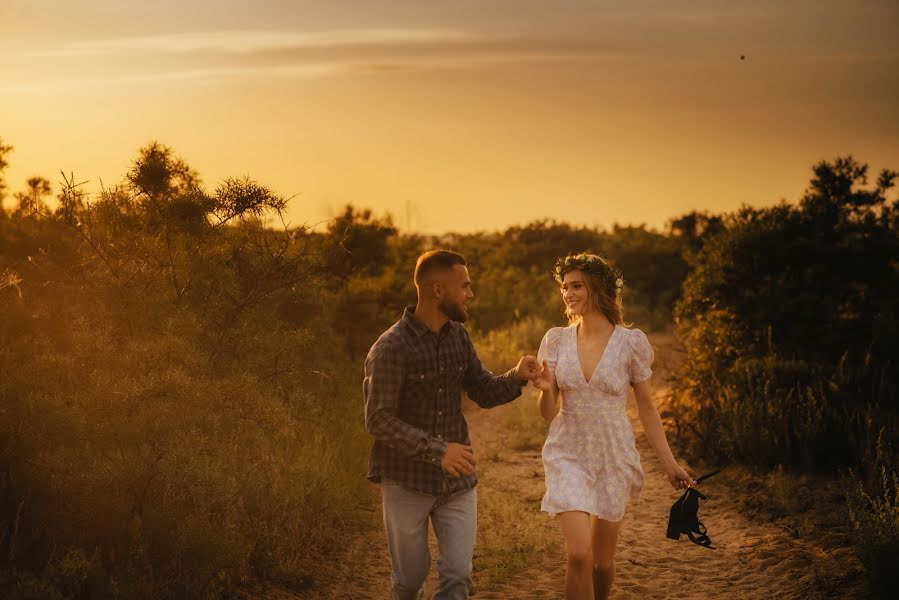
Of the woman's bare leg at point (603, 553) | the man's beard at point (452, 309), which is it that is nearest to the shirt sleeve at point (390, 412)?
the man's beard at point (452, 309)

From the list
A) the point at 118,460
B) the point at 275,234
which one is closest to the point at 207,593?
the point at 118,460

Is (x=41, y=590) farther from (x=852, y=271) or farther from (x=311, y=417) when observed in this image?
(x=852, y=271)

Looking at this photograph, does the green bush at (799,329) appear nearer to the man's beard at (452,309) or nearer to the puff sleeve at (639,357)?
the puff sleeve at (639,357)

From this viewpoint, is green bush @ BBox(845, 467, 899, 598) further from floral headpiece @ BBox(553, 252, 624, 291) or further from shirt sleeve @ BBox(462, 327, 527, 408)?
shirt sleeve @ BBox(462, 327, 527, 408)

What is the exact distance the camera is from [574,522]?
477 centimetres

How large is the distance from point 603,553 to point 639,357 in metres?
1.21

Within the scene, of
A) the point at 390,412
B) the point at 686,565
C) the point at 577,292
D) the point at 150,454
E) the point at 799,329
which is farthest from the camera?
the point at 799,329

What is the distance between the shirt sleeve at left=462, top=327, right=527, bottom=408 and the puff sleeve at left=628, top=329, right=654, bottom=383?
72 centimetres

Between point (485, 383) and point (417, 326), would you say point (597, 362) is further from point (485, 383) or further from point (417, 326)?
point (417, 326)

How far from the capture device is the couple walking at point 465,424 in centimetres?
449

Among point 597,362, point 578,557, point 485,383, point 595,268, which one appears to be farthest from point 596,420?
point 595,268

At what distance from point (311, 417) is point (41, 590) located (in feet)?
13.9

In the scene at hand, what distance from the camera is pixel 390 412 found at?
4.45m

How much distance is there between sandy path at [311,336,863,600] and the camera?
6.70m
